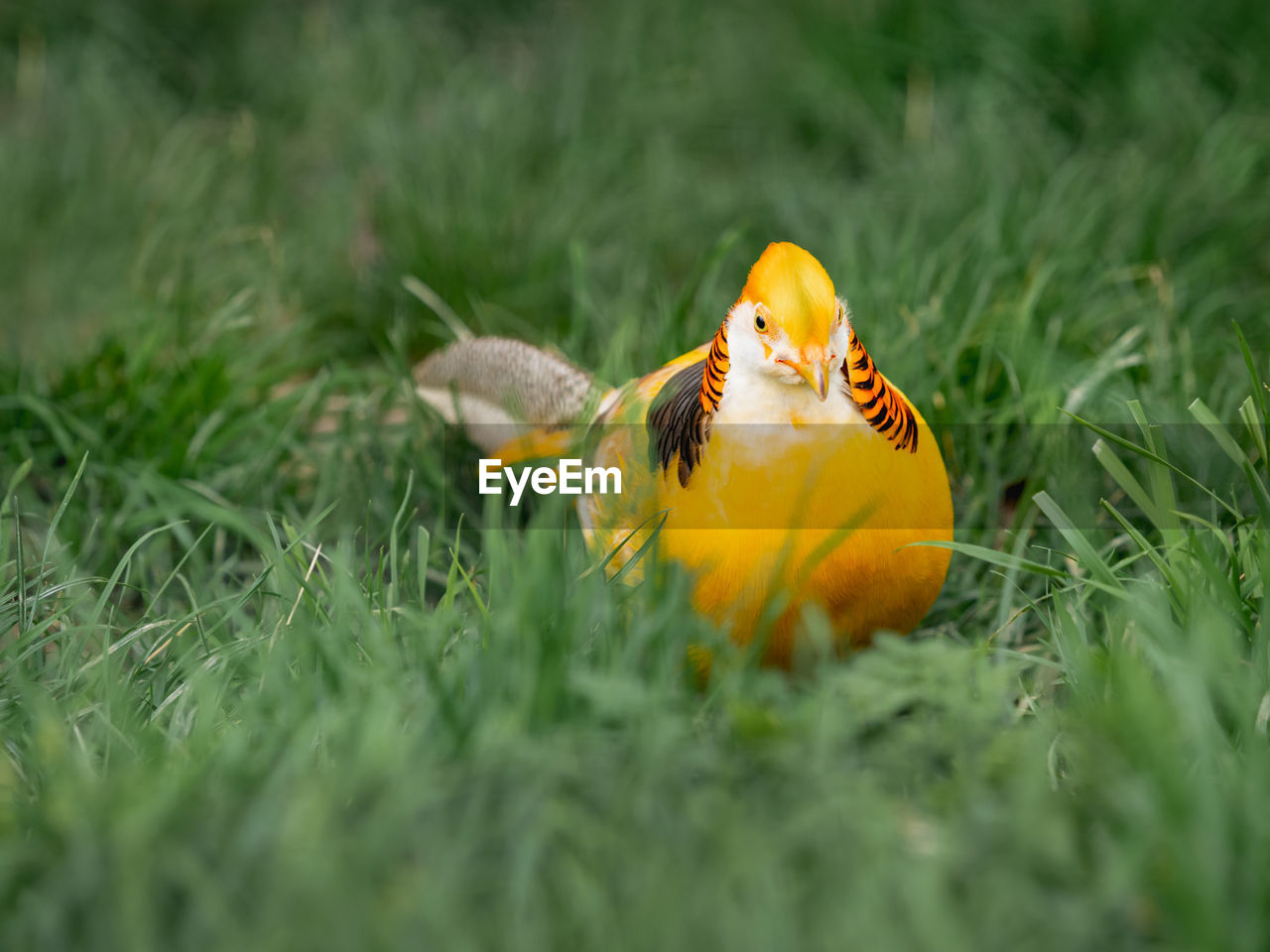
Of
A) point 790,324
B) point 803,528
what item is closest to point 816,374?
point 790,324

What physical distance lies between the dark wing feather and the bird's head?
0.13m

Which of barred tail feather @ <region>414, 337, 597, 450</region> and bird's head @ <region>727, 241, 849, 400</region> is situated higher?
bird's head @ <region>727, 241, 849, 400</region>

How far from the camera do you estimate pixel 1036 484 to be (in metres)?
2.44

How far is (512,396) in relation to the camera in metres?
2.38

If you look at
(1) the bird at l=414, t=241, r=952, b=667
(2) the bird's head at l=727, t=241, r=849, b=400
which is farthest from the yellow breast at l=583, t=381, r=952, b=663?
(2) the bird's head at l=727, t=241, r=849, b=400

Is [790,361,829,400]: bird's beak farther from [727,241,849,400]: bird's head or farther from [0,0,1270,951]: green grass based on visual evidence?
[0,0,1270,951]: green grass

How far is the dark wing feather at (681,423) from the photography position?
1844 mm

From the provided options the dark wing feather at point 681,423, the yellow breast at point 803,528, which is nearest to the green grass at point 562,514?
the yellow breast at point 803,528

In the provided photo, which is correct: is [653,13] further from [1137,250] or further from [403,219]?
[1137,250]

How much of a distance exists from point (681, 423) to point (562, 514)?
11.3 inches

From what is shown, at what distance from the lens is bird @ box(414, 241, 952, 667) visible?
1.72 m

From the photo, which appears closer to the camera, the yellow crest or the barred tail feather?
the yellow crest

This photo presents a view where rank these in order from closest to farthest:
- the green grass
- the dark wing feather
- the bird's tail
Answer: the green grass
the dark wing feather
the bird's tail

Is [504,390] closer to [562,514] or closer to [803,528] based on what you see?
[562,514]
